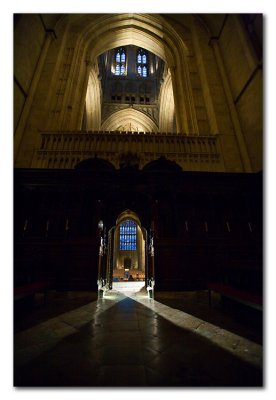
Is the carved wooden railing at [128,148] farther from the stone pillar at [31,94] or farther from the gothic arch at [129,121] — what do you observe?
the gothic arch at [129,121]

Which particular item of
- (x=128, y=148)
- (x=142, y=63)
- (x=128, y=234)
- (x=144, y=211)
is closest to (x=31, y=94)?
(x=128, y=148)

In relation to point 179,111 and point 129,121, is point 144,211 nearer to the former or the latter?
point 179,111

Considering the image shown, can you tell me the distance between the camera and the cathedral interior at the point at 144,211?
1690 mm

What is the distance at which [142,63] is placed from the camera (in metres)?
24.3

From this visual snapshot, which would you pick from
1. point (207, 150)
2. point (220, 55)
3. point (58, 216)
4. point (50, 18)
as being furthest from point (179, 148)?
point (50, 18)

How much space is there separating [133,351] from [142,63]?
99.1 ft

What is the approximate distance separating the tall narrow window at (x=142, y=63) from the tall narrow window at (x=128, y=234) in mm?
20851

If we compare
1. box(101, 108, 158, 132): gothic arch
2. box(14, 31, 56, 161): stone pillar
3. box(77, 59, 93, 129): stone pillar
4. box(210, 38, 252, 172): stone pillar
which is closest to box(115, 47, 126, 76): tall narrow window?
box(101, 108, 158, 132): gothic arch

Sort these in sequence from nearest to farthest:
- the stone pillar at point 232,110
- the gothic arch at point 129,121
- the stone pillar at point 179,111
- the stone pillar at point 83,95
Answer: the stone pillar at point 232,110 → the stone pillar at point 179,111 → the stone pillar at point 83,95 → the gothic arch at point 129,121

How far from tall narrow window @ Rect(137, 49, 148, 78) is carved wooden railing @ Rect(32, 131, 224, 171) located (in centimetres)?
2107

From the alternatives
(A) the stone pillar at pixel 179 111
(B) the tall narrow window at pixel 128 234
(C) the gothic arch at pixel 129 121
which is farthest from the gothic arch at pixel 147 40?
(B) the tall narrow window at pixel 128 234

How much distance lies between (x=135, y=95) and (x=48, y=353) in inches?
1000

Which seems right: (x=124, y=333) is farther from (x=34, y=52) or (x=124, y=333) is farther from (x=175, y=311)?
(x=34, y=52)

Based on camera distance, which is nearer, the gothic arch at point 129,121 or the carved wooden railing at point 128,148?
the carved wooden railing at point 128,148
